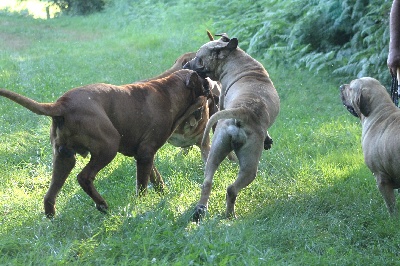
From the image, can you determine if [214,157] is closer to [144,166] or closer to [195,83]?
[144,166]

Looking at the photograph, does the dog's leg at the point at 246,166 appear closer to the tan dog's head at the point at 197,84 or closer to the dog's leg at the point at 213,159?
the dog's leg at the point at 213,159

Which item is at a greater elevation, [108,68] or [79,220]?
[79,220]

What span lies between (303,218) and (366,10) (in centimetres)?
729

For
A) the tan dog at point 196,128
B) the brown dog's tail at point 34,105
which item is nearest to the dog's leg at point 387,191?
the tan dog at point 196,128

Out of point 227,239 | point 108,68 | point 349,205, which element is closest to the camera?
point 227,239

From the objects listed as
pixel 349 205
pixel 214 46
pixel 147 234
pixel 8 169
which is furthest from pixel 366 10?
pixel 147 234

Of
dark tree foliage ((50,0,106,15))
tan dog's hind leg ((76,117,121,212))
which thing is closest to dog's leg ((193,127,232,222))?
tan dog's hind leg ((76,117,121,212))

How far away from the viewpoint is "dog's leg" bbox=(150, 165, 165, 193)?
7567 mm

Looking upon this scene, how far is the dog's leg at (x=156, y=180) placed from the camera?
7.57 metres

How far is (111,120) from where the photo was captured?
6.63m

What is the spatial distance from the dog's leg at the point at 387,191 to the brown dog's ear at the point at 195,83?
7.68 feet

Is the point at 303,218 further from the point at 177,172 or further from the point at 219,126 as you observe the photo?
the point at 177,172

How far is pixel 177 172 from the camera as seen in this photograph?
27.1 ft

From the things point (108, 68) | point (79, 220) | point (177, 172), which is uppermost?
point (79, 220)
